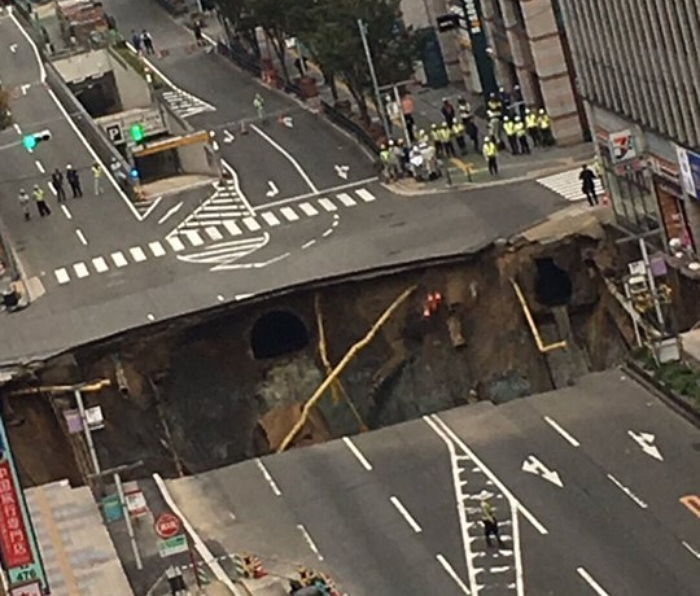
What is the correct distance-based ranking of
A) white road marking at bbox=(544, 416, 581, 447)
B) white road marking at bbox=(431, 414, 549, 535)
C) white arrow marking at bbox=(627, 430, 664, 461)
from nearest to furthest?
white road marking at bbox=(431, 414, 549, 535) → white arrow marking at bbox=(627, 430, 664, 461) → white road marking at bbox=(544, 416, 581, 447)

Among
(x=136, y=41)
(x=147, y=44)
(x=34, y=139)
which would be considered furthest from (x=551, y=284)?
(x=136, y=41)

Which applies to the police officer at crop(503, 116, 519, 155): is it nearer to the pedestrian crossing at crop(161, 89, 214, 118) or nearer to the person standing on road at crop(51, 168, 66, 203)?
the person standing on road at crop(51, 168, 66, 203)

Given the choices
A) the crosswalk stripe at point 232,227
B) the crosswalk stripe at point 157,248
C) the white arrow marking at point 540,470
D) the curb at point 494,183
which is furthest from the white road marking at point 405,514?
the crosswalk stripe at point 232,227

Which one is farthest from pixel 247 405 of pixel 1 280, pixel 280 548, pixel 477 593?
pixel 477 593

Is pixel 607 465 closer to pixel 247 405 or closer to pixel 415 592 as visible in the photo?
pixel 415 592

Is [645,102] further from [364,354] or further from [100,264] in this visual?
[100,264]

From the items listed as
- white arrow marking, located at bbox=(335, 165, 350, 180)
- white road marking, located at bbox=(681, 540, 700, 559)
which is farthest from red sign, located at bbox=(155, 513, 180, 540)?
white arrow marking, located at bbox=(335, 165, 350, 180)
